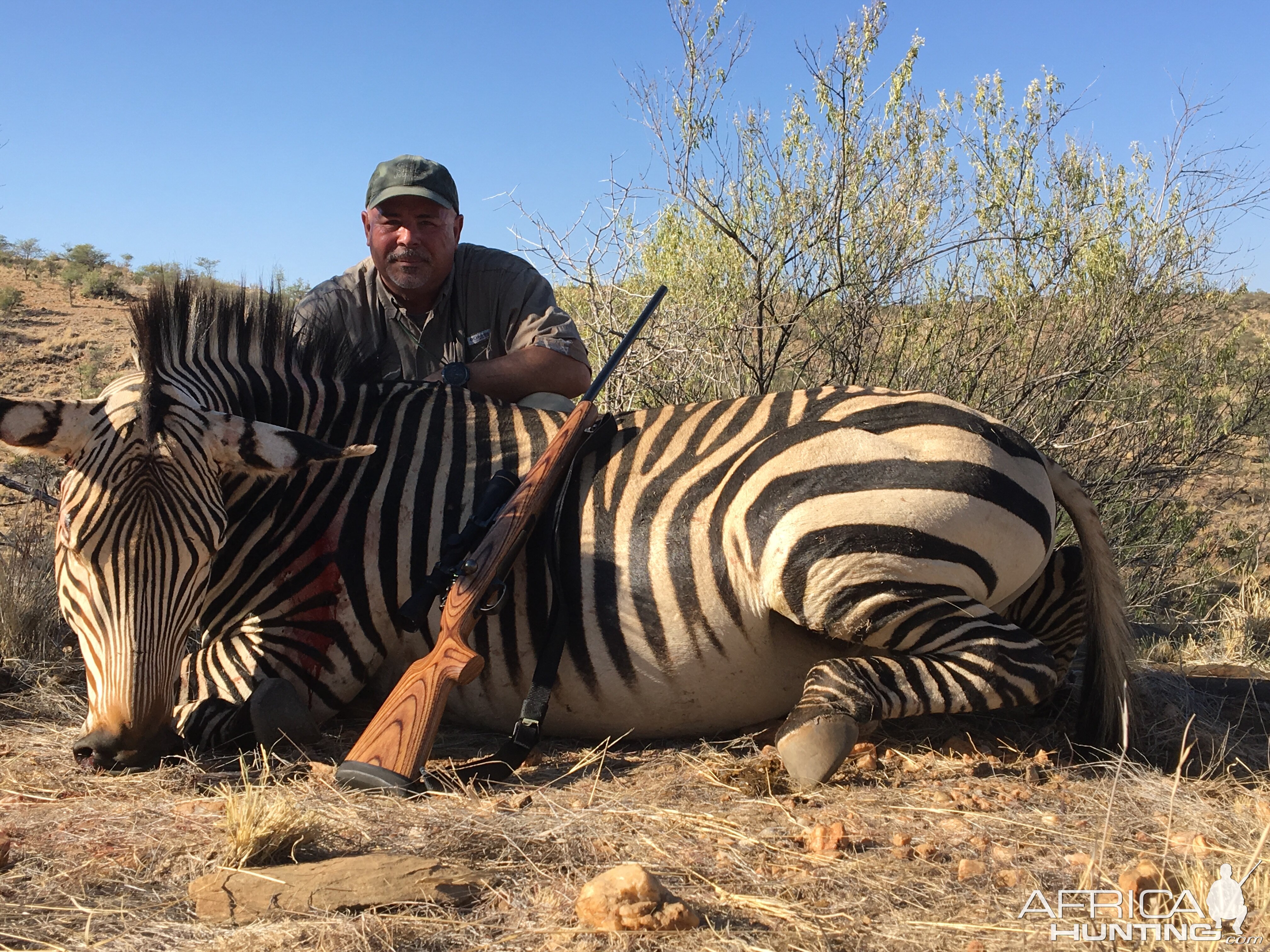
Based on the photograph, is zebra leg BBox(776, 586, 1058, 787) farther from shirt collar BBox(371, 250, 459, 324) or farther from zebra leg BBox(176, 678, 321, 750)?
shirt collar BBox(371, 250, 459, 324)

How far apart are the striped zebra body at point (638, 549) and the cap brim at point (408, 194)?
1.36m

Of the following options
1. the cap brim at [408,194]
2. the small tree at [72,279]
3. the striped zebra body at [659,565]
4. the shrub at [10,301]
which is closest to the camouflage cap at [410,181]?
the cap brim at [408,194]

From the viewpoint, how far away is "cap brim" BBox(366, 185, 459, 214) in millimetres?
4738

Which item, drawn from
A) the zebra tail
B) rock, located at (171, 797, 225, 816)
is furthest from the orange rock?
rock, located at (171, 797, 225, 816)

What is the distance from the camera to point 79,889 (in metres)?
2.14

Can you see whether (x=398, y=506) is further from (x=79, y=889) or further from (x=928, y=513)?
(x=928, y=513)

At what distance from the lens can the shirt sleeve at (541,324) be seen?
4.73m

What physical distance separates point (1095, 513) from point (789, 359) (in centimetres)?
314

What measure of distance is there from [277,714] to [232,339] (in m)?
1.40

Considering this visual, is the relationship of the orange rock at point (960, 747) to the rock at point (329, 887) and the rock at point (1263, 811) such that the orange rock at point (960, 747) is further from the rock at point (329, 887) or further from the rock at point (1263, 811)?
the rock at point (329, 887)

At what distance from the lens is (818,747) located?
2855 mm

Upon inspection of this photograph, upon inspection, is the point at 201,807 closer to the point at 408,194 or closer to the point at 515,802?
the point at 515,802

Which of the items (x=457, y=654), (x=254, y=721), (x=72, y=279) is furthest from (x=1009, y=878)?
(x=72, y=279)

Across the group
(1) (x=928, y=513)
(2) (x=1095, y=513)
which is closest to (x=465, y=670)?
(1) (x=928, y=513)
